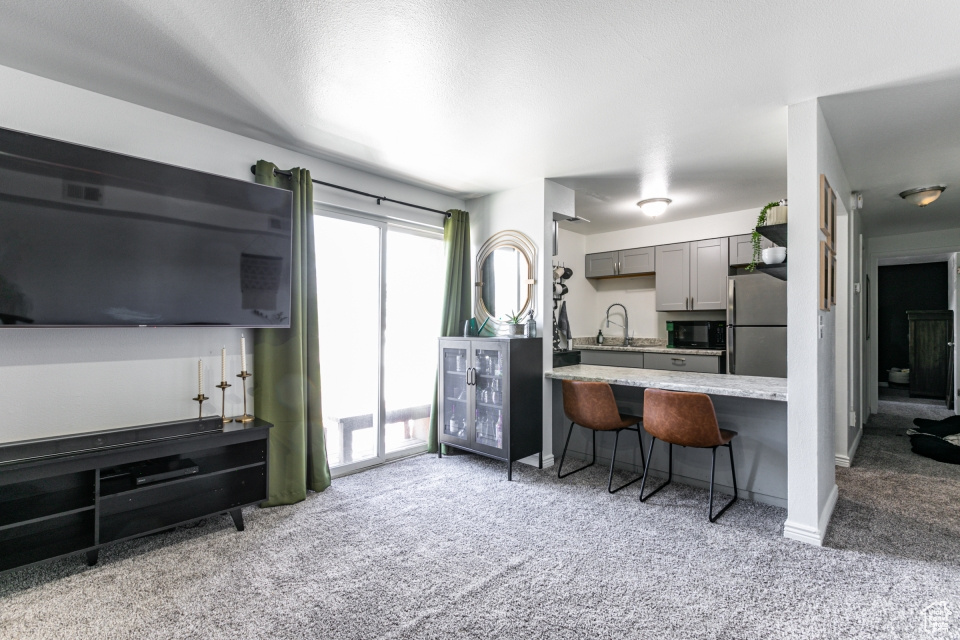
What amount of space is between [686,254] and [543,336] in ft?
7.71

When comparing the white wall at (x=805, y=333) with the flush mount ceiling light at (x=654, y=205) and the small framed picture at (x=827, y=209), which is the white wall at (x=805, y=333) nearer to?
the small framed picture at (x=827, y=209)

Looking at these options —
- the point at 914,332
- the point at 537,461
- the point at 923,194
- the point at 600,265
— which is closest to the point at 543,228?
the point at 537,461

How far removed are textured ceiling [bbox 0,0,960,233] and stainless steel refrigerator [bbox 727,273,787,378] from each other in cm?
161

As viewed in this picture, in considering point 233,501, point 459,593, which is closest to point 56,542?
point 233,501

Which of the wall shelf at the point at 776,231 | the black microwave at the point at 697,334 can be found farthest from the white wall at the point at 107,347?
the black microwave at the point at 697,334

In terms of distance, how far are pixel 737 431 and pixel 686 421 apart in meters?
0.61

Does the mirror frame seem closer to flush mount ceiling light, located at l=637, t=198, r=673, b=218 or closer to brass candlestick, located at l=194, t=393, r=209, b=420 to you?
flush mount ceiling light, located at l=637, t=198, r=673, b=218

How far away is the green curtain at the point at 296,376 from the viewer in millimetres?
3049

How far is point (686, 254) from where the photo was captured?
5180 mm

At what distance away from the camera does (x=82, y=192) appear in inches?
90.0

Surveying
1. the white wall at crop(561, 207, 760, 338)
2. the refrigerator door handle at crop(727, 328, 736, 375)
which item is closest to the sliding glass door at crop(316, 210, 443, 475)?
the white wall at crop(561, 207, 760, 338)

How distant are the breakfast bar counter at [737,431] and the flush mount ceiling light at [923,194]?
7.39ft

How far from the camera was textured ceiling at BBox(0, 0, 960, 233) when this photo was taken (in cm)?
183

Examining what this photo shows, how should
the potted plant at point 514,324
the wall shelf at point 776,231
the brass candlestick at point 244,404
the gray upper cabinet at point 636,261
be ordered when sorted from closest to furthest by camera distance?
the wall shelf at point 776,231 < the brass candlestick at point 244,404 < the potted plant at point 514,324 < the gray upper cabinet at point 636,261
